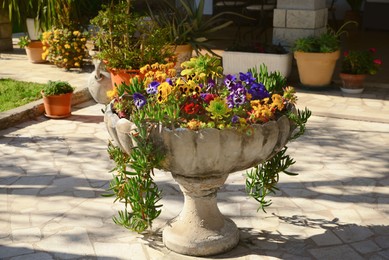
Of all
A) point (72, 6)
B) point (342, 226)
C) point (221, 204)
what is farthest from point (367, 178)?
point (72, 6)

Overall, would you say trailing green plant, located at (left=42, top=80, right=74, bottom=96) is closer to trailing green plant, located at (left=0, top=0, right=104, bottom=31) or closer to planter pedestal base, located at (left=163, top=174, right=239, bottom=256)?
trailing green plant, located at (left=0, top=0, right=104, bottom=31)

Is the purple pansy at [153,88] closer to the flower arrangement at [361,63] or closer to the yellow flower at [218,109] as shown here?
the yellow flower at [218,109]

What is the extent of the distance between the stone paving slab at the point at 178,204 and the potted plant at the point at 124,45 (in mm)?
809

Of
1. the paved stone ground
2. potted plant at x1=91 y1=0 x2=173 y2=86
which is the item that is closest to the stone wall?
potted plant at x1=91 y1=0 x2=173 y2=86

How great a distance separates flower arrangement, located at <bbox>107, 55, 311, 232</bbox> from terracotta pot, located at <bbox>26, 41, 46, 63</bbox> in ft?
21.4

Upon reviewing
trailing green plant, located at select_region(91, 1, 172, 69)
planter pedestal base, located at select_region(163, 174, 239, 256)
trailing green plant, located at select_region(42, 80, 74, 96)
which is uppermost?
trailing green plant, located at select_region(91, 1, 172, 69)

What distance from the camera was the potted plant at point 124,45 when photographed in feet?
23.6

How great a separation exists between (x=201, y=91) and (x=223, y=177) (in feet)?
1.95

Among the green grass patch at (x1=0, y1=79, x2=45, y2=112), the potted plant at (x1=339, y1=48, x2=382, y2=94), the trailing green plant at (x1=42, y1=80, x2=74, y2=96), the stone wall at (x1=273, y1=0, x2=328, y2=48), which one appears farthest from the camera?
the stone wall at (x1=273, y1=0, x2=328, y2=48)

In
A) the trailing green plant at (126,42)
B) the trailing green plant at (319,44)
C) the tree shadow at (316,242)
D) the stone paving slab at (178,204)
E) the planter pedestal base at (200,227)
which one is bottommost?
the tree shadow at (316,242)

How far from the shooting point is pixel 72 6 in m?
10.2

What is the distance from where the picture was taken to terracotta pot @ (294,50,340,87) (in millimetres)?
8625

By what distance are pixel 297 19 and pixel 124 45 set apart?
290 centimetres

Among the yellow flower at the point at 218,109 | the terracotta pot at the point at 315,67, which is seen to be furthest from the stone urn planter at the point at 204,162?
the terracotta pot at the point at 315,67
